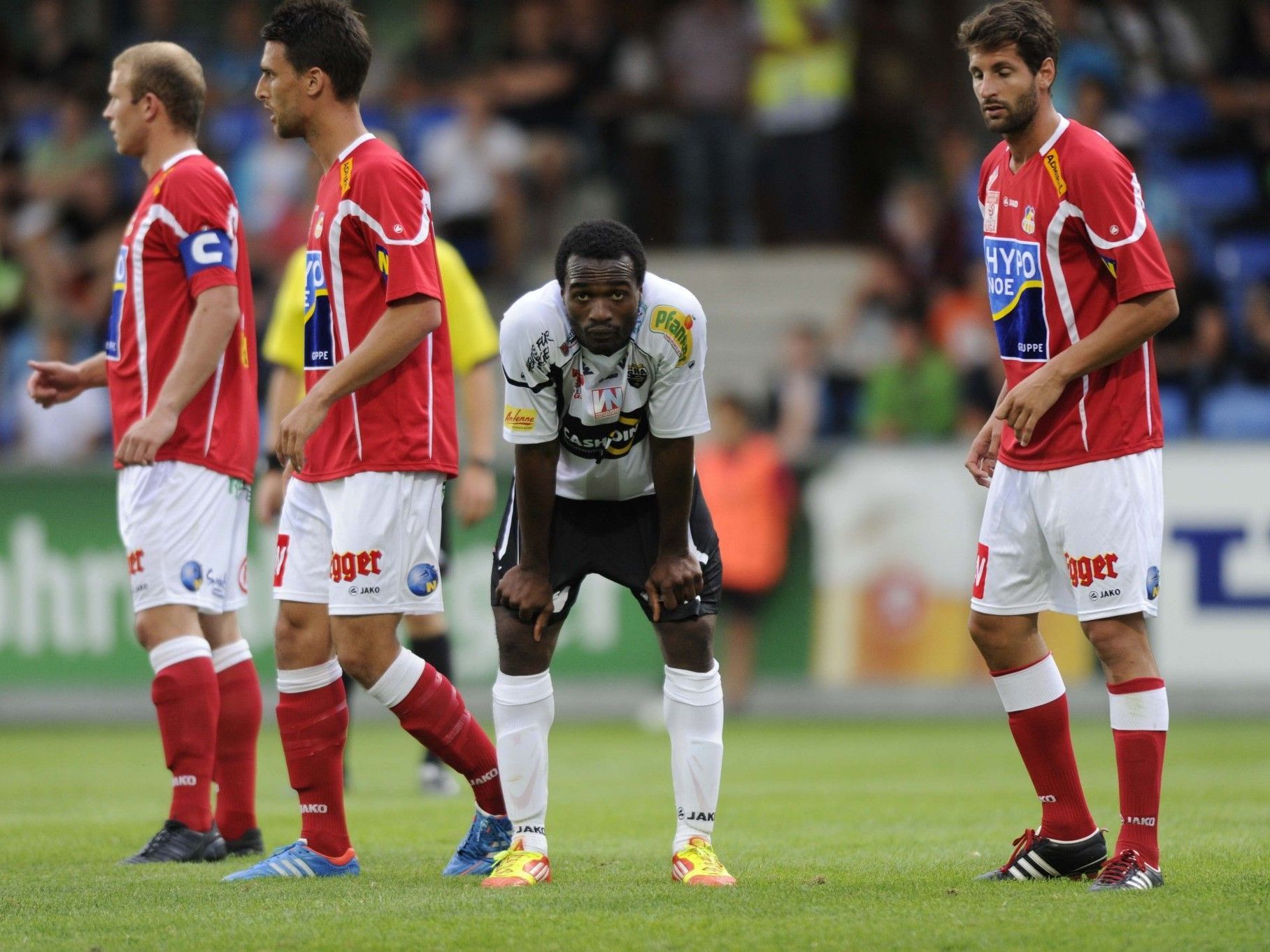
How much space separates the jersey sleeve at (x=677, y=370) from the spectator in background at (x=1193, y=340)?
869 centimetres

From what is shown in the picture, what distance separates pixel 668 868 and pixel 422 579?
3.98ft

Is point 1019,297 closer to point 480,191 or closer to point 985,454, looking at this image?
point 985,454

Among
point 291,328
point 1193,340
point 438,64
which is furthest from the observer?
point 438,64

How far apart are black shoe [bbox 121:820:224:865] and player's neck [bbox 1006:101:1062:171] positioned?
3.46 metres

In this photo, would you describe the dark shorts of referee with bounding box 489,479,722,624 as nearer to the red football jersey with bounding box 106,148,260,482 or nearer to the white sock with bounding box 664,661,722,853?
the white sock with bounding box 664,661,722,853

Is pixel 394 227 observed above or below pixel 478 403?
above

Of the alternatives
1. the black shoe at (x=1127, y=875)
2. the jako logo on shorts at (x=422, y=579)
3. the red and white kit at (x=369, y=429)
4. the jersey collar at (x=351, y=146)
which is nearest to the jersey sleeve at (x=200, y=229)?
the red and white kit at (x=369, y=429)

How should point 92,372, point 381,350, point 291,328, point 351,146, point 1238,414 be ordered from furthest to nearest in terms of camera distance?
point 1238,414
point 291,328
point 92,372
point 351,146
point 381,350

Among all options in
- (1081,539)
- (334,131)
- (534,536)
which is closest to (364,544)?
(534,536)

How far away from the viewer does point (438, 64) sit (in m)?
17.8

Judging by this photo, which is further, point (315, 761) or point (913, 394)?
point (913, 394)

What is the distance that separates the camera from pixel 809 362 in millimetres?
14297

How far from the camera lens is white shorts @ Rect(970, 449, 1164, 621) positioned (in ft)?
17.5

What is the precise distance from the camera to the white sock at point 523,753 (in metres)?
5.56
